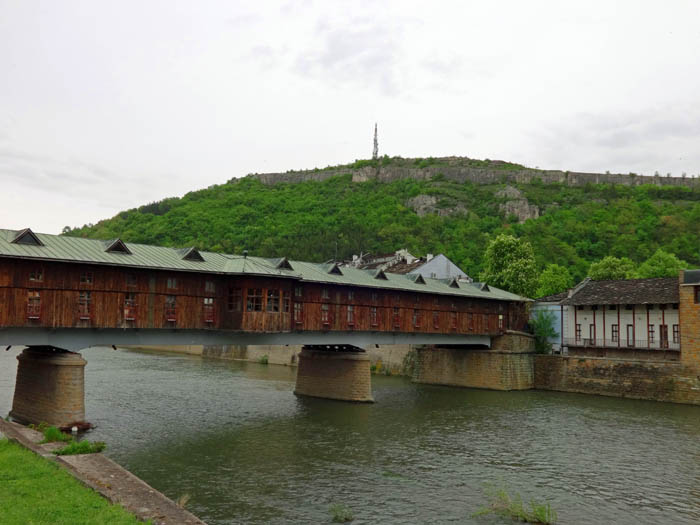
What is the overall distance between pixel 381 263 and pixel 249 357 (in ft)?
81.1

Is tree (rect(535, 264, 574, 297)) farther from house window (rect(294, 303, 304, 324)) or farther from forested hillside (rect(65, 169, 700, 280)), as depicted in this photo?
house window (rect(294, 303, 304, 324))

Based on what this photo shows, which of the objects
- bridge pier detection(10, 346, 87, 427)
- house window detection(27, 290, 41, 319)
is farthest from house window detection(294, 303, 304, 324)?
house window detection(27, 290, 41, 319)

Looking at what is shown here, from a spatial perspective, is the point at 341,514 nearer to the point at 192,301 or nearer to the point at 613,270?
the point at 192,301

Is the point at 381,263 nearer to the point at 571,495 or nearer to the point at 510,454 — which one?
the point at 510,454

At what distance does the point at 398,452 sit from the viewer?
26.6 m

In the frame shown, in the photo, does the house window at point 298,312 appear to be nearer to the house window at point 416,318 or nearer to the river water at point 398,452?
the river water at point 398,452

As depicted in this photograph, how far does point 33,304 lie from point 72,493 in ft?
48.1

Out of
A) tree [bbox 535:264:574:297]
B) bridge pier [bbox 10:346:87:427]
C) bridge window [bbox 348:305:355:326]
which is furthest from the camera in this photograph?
tree [bbox 535:264:574:297]

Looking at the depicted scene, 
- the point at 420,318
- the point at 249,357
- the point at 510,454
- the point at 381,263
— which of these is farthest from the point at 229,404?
the point at 381,263

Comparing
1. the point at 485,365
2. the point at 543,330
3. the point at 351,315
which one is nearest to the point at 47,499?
the point at 351,315

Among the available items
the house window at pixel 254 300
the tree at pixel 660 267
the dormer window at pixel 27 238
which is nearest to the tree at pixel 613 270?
the tree at pixel 660 267

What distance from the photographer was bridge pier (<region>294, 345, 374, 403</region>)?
40844 mm

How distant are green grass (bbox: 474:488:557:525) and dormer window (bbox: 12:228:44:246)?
71.9 ft

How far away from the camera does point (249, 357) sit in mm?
73625
